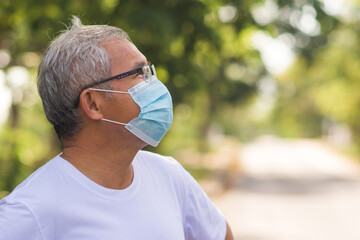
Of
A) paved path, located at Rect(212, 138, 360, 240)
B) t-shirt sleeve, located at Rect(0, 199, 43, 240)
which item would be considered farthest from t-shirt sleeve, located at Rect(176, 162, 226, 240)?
paved path, located at Rect(212, 138, 360, 240)

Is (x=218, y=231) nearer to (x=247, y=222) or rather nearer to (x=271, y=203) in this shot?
(x=247, y=222)

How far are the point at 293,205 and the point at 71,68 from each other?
35.1 feet

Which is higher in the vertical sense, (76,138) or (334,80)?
(76,138)

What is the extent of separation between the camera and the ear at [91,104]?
168 centimetres

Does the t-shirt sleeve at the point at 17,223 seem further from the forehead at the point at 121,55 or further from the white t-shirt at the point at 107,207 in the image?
the forehead at the point at 121,55

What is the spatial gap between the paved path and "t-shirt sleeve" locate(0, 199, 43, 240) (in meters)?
7.08

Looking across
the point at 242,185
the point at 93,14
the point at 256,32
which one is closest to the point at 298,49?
the point at 242,185

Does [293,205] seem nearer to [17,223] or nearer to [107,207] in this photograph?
[107,207]

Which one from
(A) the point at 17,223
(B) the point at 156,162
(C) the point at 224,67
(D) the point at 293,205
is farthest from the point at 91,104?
(C) the point at 224,67

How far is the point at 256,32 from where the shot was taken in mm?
6891

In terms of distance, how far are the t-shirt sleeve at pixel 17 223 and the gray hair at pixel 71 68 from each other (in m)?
0.37

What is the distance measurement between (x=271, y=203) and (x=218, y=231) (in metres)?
10.6

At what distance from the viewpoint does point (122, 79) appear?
Answer: 1705 millimetres

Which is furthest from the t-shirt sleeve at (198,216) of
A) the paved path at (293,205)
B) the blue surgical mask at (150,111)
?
the paved path at (293,205)
